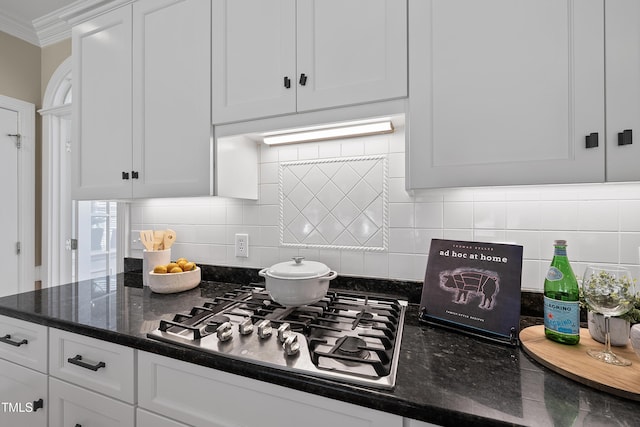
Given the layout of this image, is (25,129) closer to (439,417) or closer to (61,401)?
(61,401)

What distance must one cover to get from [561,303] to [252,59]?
136 centimetres

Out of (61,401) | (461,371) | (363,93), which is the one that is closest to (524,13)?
(363,93)

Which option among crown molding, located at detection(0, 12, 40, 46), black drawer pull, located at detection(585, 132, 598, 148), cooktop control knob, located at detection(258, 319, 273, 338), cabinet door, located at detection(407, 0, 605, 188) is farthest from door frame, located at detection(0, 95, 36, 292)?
black drawer pull, located at detection(585, 132, 598, 148)

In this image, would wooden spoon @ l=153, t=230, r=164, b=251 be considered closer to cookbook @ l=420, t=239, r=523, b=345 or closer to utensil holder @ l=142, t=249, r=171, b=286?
utensil holder @ l=142, t=249, r=171, b=286

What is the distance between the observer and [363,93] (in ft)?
3.54

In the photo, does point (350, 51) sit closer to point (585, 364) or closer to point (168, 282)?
point (585, 364)

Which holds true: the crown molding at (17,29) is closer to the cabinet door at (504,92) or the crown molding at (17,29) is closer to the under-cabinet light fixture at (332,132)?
the under-cabinet light fixture at (332,132)

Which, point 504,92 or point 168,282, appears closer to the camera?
point 504,92

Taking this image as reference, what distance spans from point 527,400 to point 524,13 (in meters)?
1.02

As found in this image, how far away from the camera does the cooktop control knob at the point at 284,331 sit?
912 mm

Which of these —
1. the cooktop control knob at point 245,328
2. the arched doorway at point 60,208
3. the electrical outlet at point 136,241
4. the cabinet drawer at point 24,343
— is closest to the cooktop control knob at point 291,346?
the cooktop control knob at point 245,328

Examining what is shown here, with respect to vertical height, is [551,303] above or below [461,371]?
above

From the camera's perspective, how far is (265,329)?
0.95 metres

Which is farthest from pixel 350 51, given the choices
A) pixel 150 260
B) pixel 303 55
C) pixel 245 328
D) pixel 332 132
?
pixel 150 260
